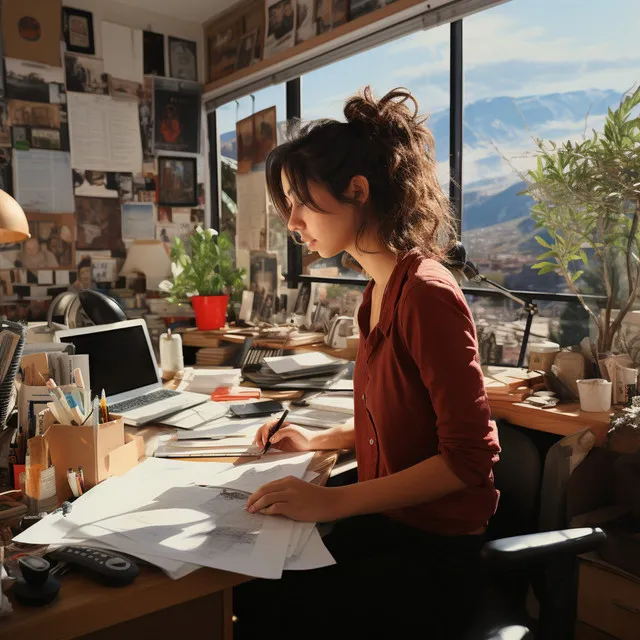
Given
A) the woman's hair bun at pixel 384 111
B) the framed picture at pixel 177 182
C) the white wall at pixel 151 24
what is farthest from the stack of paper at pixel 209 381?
the white wall at pixel 151 24

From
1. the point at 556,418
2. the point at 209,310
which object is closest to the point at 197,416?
the point at 556,418

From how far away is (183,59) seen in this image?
13.8 ft

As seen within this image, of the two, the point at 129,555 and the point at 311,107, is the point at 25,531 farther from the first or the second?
the point at 311,107

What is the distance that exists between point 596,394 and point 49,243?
317 centimetres

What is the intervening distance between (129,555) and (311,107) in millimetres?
3042

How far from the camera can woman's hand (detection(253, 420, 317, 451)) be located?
4.81 feet

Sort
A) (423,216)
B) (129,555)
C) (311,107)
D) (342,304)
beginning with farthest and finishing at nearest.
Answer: (311,107)
(342,304)
(423,216)
(129,555)

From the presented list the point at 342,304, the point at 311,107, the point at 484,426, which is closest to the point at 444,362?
the point at 484,426

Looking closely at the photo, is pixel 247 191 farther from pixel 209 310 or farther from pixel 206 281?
pixel 209 310

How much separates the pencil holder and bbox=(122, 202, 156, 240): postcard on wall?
9.89 feet

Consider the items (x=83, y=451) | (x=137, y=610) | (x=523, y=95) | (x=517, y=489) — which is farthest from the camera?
(x=523, y=95)

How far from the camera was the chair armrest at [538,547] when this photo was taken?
2.96 feet

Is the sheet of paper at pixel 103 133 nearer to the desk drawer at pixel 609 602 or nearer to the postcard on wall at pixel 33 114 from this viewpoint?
the postcard on wall at pixel 33 114

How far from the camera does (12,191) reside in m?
3.61
